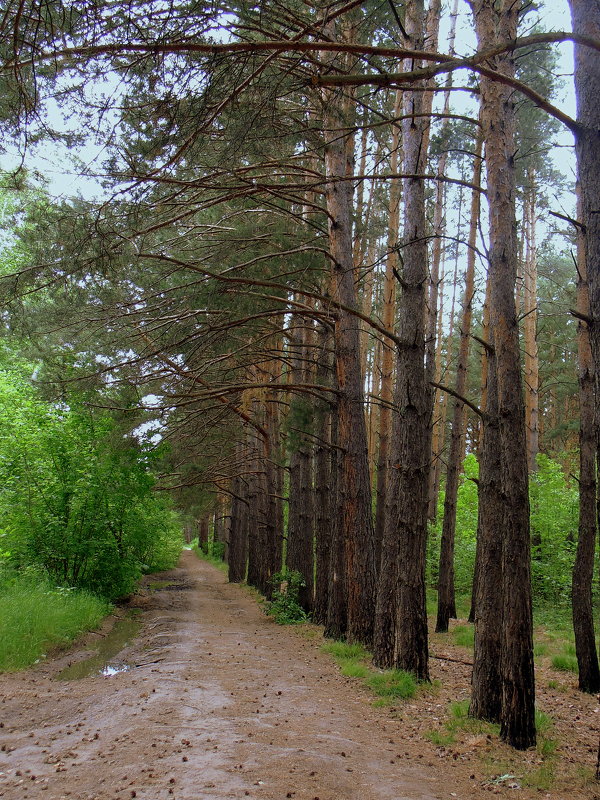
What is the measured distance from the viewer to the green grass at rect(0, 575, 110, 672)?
8961 mm

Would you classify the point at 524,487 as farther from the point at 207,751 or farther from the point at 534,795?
the point at 207,751

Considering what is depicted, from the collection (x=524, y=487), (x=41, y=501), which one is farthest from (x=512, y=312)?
(x=41, y=501)

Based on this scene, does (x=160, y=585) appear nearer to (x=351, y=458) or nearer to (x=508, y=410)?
(x=351, y=458)

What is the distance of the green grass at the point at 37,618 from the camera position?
8.96m

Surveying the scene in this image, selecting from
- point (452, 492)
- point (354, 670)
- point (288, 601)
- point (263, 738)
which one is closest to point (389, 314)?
point (452, 492)

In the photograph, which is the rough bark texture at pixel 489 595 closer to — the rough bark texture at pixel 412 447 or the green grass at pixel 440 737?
the green grass at pixel 440 737

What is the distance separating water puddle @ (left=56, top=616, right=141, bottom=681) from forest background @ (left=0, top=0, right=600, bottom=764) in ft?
6.17

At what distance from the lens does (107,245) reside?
6.81 metres

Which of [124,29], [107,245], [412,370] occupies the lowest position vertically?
[412,370]

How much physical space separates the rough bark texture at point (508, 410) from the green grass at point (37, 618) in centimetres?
668

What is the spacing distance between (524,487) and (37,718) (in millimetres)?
5296

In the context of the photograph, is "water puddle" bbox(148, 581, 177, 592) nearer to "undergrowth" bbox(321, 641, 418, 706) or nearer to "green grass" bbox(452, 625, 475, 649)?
"green grass" bbox(452, 625, 475, 649)

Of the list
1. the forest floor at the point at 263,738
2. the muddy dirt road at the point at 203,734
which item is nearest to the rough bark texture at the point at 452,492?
the forest floor at the point at 263,738

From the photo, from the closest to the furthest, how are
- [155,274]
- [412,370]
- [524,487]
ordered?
[524,487] < [412,370] < [155,274]
